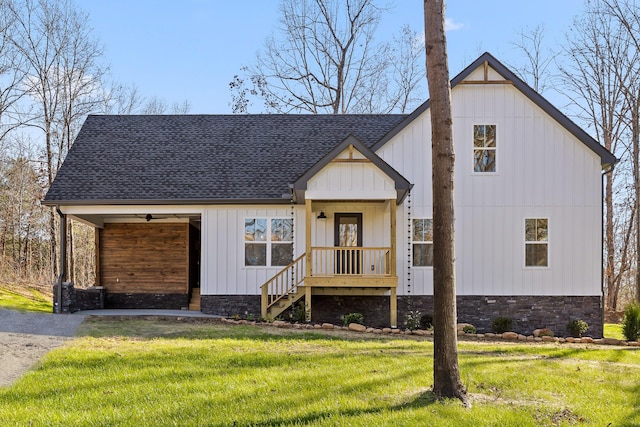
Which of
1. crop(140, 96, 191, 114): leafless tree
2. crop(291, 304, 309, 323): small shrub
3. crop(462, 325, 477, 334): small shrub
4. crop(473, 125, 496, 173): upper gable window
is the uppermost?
crop(140, 96, 191, 114): leafless tree

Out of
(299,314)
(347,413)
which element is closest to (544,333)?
(299,314)

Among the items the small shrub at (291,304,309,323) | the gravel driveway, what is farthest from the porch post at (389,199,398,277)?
the gravel driveway

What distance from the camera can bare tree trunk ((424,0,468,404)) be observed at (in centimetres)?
706

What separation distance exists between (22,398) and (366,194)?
903cm

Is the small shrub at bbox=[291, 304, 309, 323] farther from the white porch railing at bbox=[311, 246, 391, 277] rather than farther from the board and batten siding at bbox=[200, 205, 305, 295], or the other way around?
the board and batten siding at bbox=[200, 205, 305, 295]

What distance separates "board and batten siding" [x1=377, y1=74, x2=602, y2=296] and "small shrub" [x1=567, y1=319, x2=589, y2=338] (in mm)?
874

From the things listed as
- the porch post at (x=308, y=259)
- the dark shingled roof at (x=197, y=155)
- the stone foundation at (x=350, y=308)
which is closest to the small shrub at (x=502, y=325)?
the stone foundation at (x=350, y=308)

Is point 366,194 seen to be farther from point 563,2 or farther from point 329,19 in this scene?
point 329,19

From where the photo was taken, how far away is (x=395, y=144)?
16062 millimetres

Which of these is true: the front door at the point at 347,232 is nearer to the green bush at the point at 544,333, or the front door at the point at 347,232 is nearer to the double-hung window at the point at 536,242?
the double-hung window at the point at 536,242

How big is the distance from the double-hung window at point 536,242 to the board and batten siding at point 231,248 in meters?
5.81

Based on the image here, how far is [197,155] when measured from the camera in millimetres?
17797

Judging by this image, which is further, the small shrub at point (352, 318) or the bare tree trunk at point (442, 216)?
the small shrub at point (352, 318)

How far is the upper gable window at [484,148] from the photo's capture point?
16.1 metres
